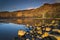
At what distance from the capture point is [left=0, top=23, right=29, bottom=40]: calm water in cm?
282

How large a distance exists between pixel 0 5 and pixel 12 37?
0.67m

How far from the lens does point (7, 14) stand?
9.68ft

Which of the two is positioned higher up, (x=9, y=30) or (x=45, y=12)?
(x=45, y=12)

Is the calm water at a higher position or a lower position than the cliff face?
lower

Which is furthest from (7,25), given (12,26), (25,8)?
(25,8)

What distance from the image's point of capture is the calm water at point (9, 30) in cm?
282

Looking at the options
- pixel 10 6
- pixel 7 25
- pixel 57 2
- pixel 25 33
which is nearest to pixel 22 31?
pixel 25 33

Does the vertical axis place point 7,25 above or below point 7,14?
below

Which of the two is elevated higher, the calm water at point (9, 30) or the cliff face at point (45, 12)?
the cliff face at point (45, 12)

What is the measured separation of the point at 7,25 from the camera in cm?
284

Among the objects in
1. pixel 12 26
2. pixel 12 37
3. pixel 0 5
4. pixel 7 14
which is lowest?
pixel 12 37

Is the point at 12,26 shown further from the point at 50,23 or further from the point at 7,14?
the point at 50,23

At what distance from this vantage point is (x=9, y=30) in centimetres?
283

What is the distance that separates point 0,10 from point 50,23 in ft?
3.30
